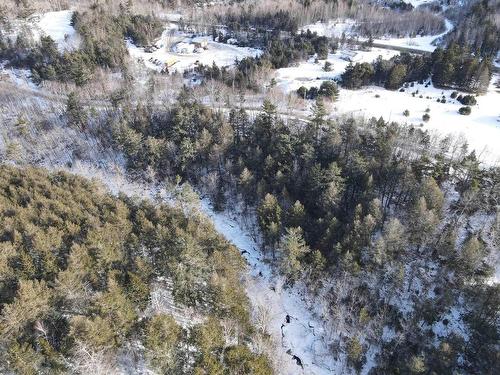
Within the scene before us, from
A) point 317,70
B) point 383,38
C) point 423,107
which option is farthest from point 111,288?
point 383,38

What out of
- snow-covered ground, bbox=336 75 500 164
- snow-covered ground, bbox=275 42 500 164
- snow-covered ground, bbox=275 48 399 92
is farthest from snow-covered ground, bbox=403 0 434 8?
snow-covered ground, bbox=336 75 500 164

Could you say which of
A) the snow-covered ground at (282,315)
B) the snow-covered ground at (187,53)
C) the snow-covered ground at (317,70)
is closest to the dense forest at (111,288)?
the snow-covered ground at (282,315)

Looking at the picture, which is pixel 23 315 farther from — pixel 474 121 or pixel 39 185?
pixel 474 121

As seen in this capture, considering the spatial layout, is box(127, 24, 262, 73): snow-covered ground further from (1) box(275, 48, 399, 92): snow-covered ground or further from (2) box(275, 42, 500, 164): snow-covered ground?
(2) box(275, 42, 500, 164): snow-covered ground

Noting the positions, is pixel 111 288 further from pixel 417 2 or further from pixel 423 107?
pixel 417 2

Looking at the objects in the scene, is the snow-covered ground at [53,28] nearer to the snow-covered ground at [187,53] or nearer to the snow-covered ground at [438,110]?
the snow-covered ground at [187,53]
